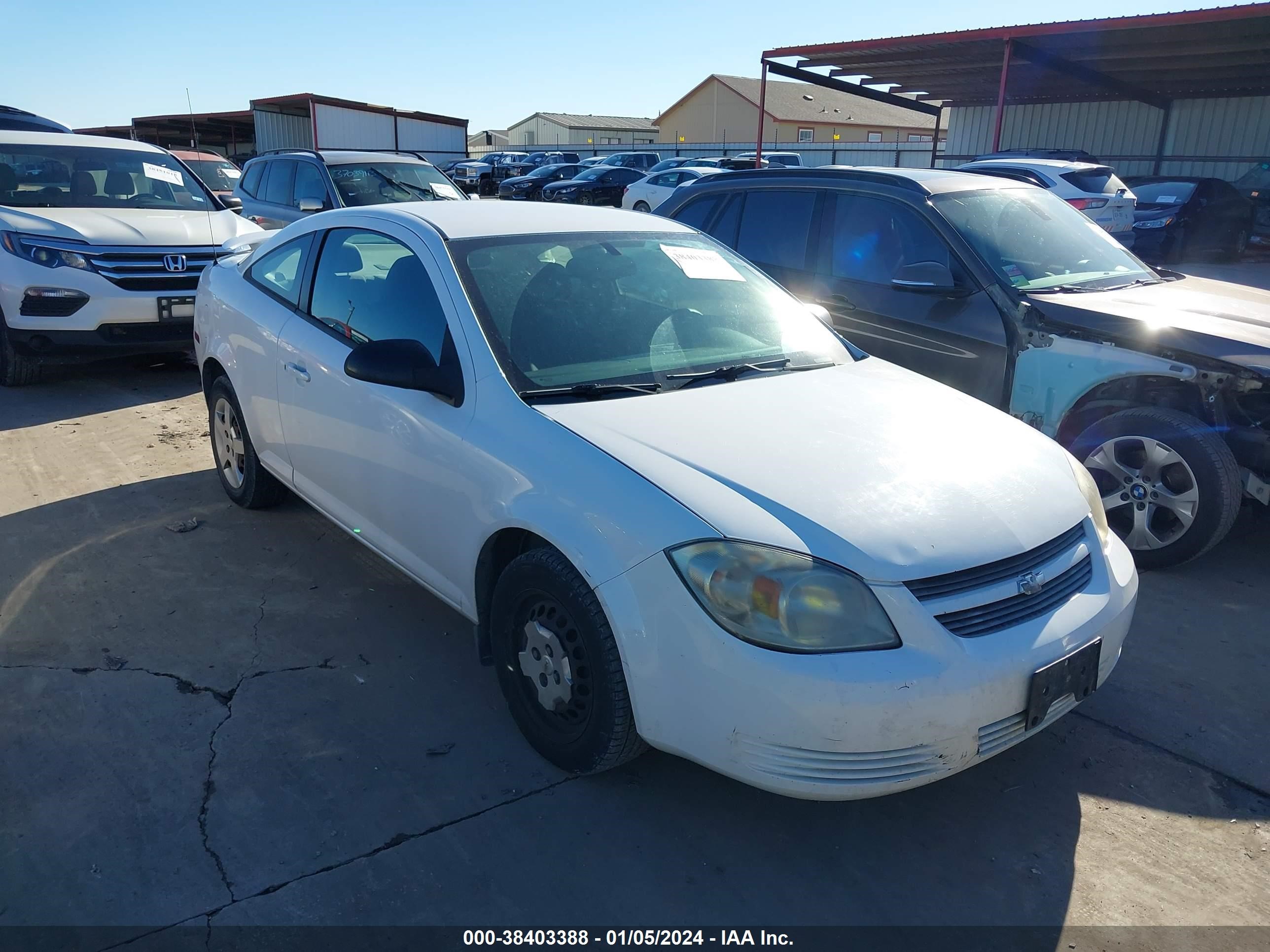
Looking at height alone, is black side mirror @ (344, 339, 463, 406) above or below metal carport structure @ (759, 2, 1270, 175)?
below

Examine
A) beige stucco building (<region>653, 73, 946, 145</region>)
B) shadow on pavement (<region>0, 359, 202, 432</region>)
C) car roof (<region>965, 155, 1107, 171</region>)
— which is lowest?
shadow on pavement (<region>0, 359, 202, 432</region>)

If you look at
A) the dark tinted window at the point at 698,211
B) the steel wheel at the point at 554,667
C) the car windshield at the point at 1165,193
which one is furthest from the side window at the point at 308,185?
the car windshield at the point at 1165,193

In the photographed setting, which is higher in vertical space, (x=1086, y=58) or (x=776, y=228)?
(x=1086, y=58)

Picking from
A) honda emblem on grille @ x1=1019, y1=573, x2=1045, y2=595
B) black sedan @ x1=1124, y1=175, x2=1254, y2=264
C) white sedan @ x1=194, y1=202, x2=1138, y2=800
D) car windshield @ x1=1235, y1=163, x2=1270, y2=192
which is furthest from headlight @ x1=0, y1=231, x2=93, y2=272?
car windshield @ x1=1235, y1=163, x2=1270, y2=192

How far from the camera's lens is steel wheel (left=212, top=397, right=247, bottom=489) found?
4855mm

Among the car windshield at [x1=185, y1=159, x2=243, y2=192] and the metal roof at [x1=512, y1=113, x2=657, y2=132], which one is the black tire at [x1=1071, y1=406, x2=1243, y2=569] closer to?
the car windshield at [x1=185, y1=159, x2=243, y2=192]

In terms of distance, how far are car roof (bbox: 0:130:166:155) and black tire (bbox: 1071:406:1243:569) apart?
8173mm

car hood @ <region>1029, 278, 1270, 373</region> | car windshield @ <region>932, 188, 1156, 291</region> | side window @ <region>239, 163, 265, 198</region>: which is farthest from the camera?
side window @ <region>239, 163, 265, 198</region>

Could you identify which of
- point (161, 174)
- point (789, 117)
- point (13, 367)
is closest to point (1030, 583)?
point (13, 367)

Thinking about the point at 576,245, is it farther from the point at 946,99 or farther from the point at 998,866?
the point at 946,99

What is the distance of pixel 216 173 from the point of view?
50.5 ft

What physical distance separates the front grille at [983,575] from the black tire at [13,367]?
7230 mm

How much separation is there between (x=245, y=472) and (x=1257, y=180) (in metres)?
19.8

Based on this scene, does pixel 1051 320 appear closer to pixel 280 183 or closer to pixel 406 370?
pixel 406 370
